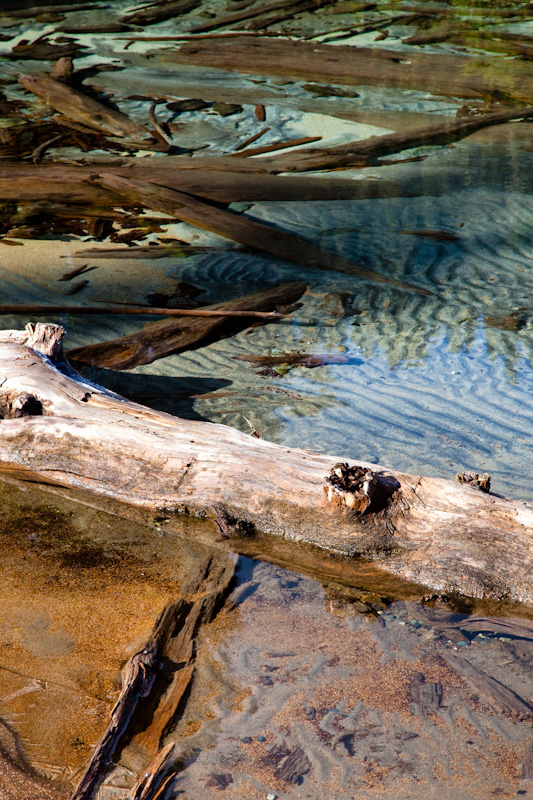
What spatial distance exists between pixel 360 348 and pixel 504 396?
94 cm

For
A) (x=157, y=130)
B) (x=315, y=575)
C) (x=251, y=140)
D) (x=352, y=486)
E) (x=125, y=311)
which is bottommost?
(x=315, y=575)

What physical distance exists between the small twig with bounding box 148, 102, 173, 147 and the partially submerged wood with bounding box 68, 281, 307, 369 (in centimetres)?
351

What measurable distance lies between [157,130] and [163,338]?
4.37 m

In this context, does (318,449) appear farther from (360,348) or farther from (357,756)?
(357,756)

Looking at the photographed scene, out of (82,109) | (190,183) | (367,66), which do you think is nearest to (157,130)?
(82,109)

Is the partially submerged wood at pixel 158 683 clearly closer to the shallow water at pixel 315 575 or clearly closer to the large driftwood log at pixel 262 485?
the shallow water at pixel 315 575

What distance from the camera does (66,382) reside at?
2922 mm

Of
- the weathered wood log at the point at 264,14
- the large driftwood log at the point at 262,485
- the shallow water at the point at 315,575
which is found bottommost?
the shallow water at the point at 315,575

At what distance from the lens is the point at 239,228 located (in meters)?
5.34

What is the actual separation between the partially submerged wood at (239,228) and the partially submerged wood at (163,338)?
0.72m

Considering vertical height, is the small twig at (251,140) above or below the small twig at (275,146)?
above

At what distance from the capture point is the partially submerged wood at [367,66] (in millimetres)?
8750

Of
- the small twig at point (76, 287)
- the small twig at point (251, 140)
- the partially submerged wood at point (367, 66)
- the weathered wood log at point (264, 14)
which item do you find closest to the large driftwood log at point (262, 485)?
the small twig at point (76, 287)

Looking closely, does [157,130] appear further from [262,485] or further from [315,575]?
[315,575]
